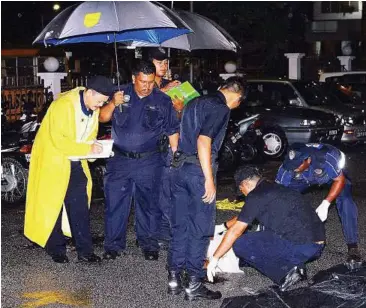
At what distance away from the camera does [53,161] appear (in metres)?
6.53

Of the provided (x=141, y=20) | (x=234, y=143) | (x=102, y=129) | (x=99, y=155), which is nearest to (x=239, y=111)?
(x=234, y=143)

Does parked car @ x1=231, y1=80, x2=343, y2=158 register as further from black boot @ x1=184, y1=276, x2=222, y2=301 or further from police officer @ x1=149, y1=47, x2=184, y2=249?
black boot @ x1=184, y1=276, x2=222, y2=301

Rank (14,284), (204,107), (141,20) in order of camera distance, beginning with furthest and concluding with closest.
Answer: (141,20) → (14,284) → (204,107)

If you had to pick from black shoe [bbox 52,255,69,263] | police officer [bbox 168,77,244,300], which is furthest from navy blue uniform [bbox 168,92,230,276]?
black shoe [bbox 52,255,69,263]

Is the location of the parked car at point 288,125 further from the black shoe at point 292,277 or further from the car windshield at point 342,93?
the black shoe at point 292,277

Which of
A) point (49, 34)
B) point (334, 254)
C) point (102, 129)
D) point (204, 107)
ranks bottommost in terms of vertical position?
point (334, 254)

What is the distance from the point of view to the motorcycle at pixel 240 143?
40.7ft

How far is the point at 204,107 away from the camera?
5.57 meters

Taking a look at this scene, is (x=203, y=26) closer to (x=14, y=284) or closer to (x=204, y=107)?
(x=204, y=107)

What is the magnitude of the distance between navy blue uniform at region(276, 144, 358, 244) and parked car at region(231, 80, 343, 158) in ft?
23.8

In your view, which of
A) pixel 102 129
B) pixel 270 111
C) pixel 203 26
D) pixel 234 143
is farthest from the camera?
pixel 270 111

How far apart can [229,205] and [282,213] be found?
3.78 m

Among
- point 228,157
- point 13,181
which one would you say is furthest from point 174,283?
point 228,157

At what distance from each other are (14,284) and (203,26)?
13.7 feet
